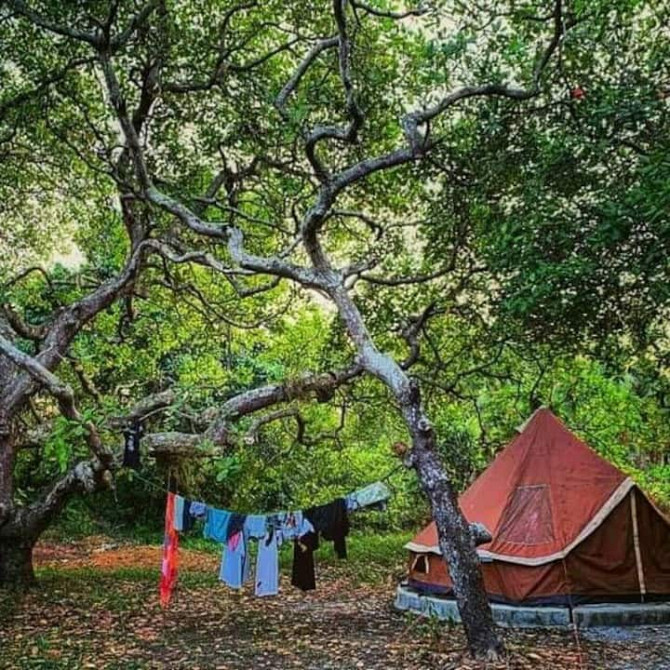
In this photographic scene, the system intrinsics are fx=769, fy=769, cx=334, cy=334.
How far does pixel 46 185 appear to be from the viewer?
34.4 feet

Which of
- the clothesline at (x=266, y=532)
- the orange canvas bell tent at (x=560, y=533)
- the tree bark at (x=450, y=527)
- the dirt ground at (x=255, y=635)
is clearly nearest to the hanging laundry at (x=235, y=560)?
the clothesline at (x=266, y=532)

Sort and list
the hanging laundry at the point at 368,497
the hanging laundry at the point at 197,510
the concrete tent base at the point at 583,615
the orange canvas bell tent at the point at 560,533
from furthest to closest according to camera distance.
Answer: the hanging laundry at the point at 197,510 → the hanging laundry at the point at 368,497 → the orange canvas bell tent at the point at 560,533 → the concrete tent base at the point at 583,615

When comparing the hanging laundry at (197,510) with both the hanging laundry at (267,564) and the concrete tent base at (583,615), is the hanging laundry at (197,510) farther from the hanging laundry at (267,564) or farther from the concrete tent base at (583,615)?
the concrete tent base at (583,615)

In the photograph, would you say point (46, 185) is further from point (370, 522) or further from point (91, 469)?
point (370, 522)

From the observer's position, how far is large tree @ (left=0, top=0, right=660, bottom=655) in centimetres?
679

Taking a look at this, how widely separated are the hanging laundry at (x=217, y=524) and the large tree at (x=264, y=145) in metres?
0.72

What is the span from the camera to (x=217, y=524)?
8.11m

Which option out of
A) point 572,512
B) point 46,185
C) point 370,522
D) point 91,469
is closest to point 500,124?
point 572,512

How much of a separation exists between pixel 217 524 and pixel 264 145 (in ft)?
14.0

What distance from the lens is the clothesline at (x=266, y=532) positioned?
26.4ft

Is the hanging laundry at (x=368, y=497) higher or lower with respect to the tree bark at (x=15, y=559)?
higher

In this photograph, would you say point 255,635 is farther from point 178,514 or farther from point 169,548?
point 178,514

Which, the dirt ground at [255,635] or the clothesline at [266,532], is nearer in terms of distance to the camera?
the dirt ground at [255,635]

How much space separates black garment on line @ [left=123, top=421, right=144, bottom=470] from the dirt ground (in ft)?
5.13
